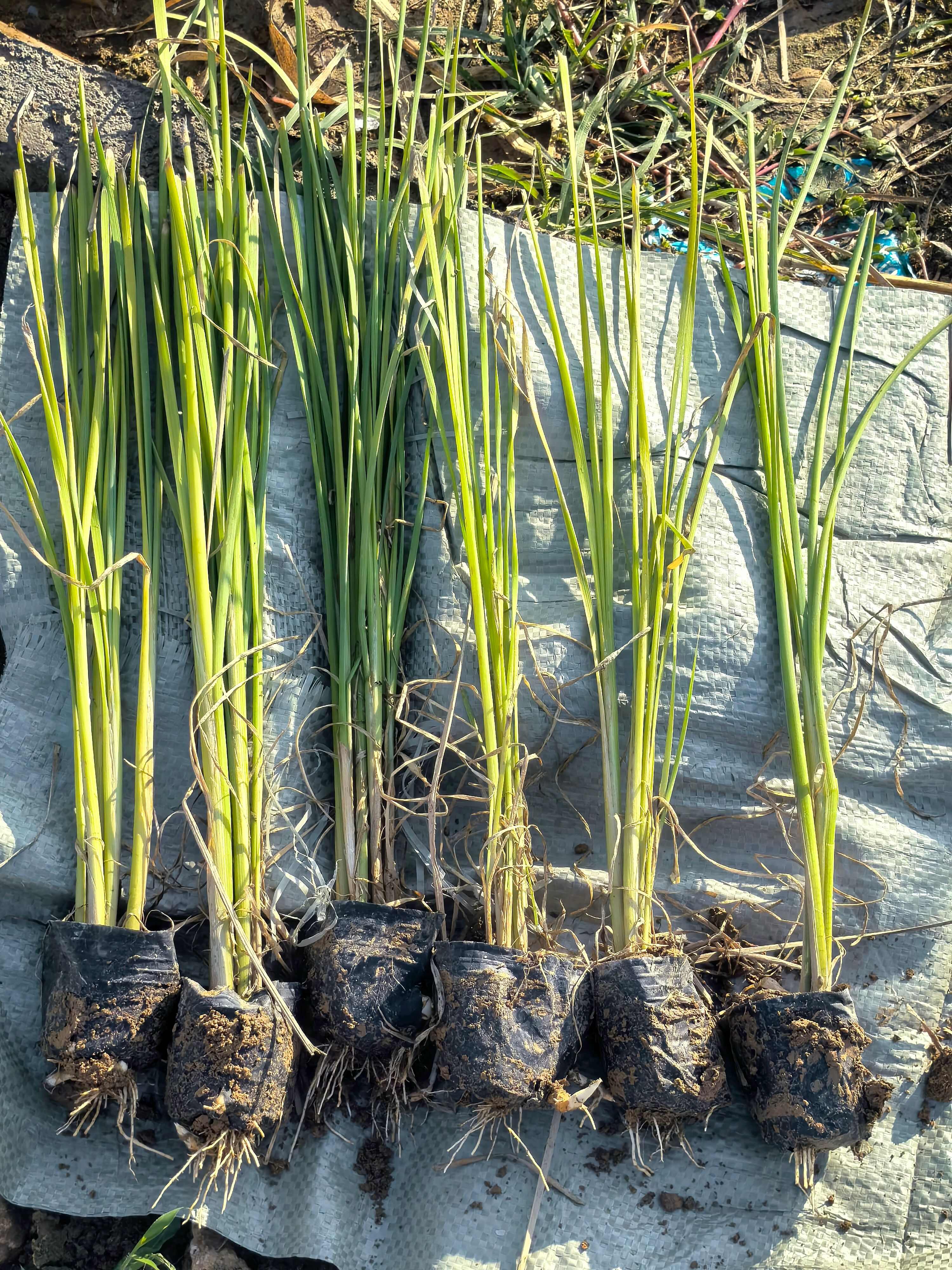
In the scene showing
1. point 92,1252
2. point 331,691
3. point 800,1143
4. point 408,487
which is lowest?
point 92,1252

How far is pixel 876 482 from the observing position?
164 cm

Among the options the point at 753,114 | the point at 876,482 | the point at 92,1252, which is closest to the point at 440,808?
the point at 92,1252

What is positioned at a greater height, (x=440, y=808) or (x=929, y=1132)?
(x=440, y=808)

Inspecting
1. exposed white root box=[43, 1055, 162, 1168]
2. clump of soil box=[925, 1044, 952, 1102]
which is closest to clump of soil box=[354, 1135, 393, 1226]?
exposed white root box=[43, 1055, 162, 1168]

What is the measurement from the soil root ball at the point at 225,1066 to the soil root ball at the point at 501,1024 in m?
0.22

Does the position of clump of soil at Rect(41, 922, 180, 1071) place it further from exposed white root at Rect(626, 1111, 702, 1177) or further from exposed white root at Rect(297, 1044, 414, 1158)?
exposed white root at Rect(626, 1111, 702, 1177)

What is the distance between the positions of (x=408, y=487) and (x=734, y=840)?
773 millimetres

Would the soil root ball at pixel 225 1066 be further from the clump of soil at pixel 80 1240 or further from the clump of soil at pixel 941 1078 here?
the clump of soil at pixel 941 1078

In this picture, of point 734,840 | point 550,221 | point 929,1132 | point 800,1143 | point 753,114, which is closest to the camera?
point 800,1143

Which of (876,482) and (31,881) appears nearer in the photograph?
(31,881)

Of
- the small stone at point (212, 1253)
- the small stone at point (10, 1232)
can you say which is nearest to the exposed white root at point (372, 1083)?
the small stone at point (212, 1253)

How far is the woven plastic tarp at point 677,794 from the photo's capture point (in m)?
1.37

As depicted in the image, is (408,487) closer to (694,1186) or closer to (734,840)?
(734,840)

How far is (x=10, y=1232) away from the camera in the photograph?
1.37 meters
